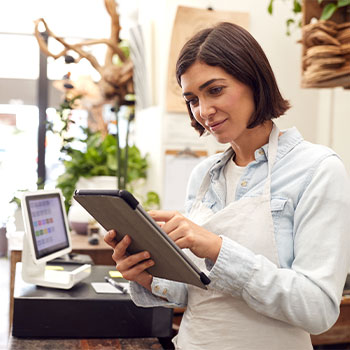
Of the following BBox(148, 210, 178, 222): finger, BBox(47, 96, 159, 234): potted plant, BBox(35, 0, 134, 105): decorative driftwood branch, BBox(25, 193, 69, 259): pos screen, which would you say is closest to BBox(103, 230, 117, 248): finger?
BBox(148, 210, 178, 222): finger

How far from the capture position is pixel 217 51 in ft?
3.95

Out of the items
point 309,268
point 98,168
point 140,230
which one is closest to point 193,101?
point 140,230

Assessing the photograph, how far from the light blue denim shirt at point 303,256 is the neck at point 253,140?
0.46 feet

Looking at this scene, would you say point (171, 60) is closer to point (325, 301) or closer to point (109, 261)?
point (109, 261)

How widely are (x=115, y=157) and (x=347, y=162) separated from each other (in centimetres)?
169

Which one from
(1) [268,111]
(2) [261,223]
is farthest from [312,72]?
(2) [261,223]

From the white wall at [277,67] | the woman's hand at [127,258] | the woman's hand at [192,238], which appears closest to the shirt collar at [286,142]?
the woman's hand at [192,238]

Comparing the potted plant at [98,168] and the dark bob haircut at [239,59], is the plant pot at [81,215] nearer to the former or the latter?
the potted plant at [98,168]

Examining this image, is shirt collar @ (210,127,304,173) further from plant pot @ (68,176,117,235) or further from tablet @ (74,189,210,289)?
plant pot @ (68,176,117,235)

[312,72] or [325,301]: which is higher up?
[312,72]

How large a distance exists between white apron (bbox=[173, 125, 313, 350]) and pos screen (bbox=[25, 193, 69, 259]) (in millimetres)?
890

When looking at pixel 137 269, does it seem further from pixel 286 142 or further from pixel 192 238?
pixel 286 142

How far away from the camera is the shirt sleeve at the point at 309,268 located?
3.55ft

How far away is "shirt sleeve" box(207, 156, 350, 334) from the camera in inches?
42.6
